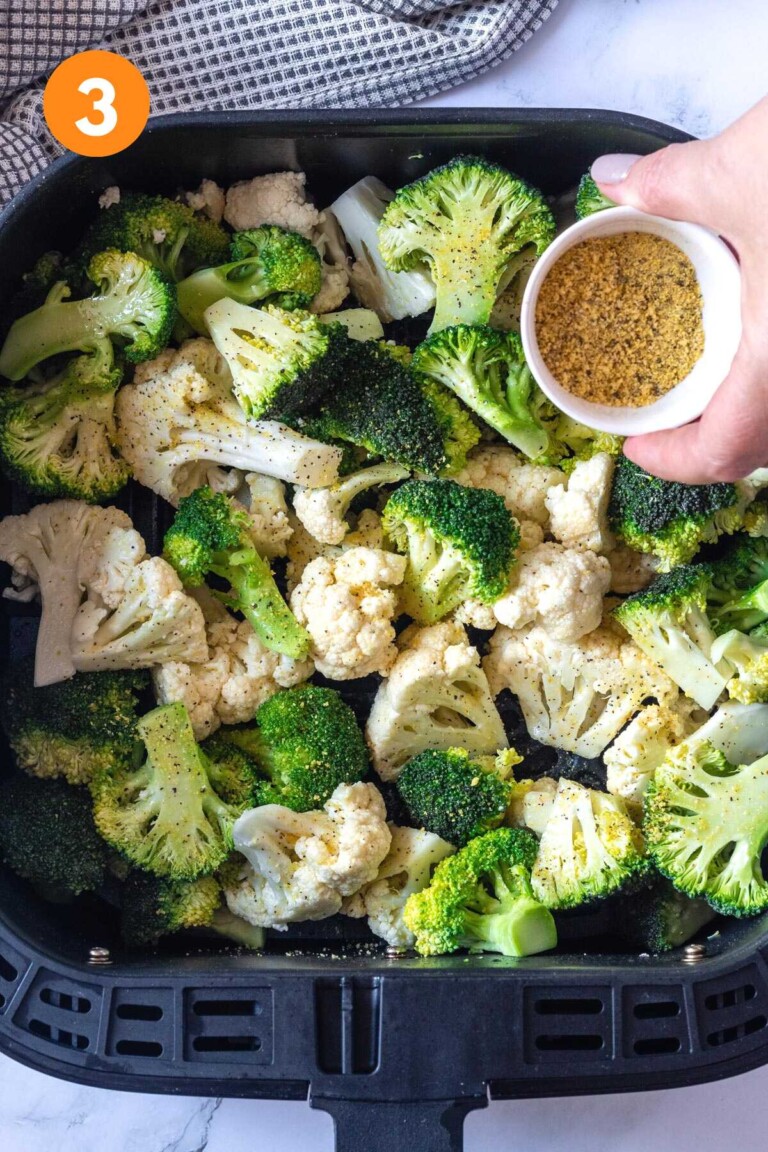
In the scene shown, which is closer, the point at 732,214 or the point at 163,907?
the point at 732,214

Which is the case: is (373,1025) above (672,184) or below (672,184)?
below

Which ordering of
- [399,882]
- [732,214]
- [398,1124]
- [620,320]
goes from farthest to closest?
[399,882] → [620,320] → [398,1124] → [732,214]

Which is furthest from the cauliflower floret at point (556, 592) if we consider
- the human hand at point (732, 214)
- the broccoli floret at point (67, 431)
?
the broccoli floret at point (67, 431)

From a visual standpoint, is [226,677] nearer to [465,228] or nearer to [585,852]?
[585,852]

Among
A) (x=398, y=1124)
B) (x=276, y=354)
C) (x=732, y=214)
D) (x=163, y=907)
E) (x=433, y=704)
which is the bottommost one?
(x=398, y=1124)

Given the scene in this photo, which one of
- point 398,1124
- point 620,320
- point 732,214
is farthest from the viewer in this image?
point 620,320

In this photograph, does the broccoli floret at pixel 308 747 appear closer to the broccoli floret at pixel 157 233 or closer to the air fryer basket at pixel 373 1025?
the air fryer basket at pixel 373 1025

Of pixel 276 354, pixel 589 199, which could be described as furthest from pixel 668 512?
pixel 276 354
